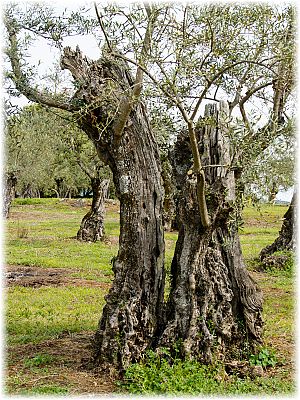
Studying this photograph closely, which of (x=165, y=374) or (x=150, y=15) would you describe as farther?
(x=165, y=374)

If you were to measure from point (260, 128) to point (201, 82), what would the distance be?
114 centimetres

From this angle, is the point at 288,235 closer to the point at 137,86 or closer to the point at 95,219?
the point at 95,219

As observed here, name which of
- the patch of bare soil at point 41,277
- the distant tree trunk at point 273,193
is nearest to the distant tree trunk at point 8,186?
the patch of bare soil at point 41,277

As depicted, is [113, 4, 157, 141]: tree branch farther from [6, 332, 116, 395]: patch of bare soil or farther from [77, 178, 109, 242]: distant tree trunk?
[77, 178, 109, 242]: distant tree trunk

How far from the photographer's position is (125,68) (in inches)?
278

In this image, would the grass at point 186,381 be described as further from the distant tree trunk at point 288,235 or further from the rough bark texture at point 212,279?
the distant tree trunk at point 288,235

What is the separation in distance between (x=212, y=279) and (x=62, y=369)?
7.05 feet

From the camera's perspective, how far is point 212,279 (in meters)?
7.17

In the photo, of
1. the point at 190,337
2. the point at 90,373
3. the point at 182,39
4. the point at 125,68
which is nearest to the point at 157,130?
the point at 125,68

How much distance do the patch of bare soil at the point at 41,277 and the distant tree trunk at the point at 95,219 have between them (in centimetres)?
606

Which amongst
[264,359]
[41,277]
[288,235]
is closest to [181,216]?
[264,359]

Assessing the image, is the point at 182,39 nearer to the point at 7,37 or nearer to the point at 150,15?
the point at 150,15

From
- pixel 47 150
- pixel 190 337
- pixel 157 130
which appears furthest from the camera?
pixel 47 150

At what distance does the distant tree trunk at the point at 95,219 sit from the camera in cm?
2152
